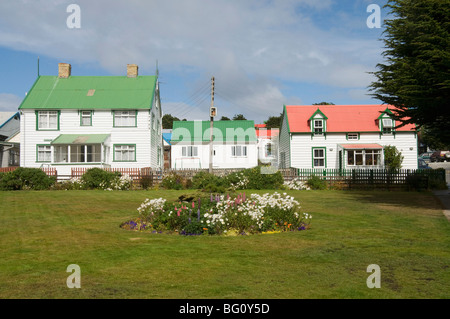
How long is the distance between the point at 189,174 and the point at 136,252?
20865 mm

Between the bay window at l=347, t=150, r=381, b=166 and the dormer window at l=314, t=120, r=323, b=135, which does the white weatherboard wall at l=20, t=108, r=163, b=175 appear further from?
the bay window at l=347, t=150, r=381, b=166

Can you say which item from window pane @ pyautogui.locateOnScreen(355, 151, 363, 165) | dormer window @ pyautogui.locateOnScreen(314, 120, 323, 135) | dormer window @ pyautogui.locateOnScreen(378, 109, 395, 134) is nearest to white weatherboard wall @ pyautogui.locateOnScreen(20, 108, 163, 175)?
dormer window @ pyautogui.locateOnScreen(314, 120, 323, 135)

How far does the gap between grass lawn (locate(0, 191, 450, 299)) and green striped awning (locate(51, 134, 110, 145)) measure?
2091 cm

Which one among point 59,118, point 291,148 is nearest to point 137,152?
point 59,118

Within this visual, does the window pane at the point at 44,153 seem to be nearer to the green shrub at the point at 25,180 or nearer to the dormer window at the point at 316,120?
the green shrub at the point at 25,180

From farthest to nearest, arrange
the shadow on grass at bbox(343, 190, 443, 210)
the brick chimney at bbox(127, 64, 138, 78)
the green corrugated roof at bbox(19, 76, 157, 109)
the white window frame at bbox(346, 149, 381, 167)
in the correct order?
1. the brick chimney at bbox(127, 64, 138, 78)
2. the white window frame at bbox(346, 149, 381, 167)
3. the green corrugated roof at bbox(19, 76, 157, 109)
4. the shadow on grass at bbox(343, 190, 443, 210)

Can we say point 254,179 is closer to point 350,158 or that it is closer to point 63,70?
point 350,158

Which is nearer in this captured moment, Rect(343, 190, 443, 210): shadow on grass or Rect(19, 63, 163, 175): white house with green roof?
Rect(343, 190, 443, 210): shadow on grass

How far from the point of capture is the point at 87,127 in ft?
114

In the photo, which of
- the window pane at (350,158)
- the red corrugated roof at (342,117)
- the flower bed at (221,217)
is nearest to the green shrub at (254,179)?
the red corrugated roof at (342,117)

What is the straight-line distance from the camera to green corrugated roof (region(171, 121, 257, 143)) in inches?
1639

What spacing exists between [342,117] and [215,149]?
1289 cm

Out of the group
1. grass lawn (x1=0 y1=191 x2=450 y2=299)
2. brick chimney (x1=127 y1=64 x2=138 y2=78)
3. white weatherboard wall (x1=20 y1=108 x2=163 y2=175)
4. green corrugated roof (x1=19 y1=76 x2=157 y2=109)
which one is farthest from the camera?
brick chimney (x1=127 y1=64 x2=138 y2=78)
